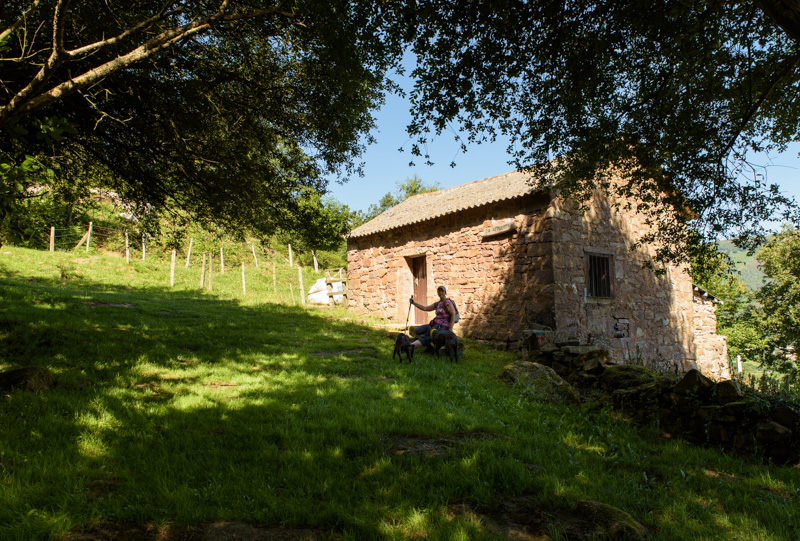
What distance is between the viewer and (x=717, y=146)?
5805 mm

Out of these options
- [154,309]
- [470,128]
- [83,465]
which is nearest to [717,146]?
[470,128]

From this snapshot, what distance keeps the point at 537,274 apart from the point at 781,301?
18585 millimetres

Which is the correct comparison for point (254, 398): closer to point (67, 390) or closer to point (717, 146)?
point (67, 390)

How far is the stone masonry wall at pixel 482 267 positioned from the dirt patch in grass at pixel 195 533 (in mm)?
8369

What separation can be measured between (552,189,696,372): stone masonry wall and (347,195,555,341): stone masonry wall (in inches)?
18.1

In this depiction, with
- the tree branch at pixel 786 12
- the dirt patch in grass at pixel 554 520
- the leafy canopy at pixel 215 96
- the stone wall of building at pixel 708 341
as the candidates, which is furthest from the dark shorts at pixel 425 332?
the stone wall of building at pixel 708 341

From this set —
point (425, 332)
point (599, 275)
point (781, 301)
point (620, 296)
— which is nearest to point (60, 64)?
point (425, 332)

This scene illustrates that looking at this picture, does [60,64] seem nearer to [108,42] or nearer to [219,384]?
[108,42]

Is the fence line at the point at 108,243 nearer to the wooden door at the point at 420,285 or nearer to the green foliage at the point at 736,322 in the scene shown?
the wooden door at the point at 420,285

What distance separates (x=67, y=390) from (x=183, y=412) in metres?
1.39

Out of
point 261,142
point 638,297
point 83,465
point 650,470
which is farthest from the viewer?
point 638,297

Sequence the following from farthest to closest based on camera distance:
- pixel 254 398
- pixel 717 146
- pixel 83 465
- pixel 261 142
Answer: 1. pixel 261 142
2. pixel 717 146
3. pixel 254 398
4. pixel 83 465

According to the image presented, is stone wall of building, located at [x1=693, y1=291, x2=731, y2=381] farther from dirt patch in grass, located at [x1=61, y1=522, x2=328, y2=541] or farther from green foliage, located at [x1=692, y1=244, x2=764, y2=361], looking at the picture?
dirt patch in grass, located at [x1=61, y1=522, x2=328, y2=541]

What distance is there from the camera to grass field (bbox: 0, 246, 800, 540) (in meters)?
2.49
